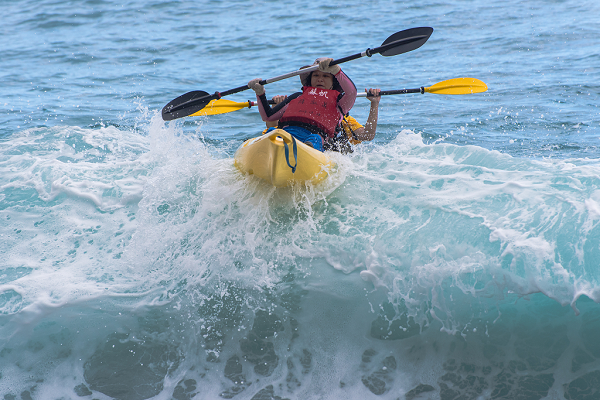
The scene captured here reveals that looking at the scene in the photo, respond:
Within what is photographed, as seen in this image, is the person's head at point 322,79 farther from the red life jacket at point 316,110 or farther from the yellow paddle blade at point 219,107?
the yellow paddle blade at point 219,107

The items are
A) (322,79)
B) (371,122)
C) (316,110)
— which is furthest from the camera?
(371,122)

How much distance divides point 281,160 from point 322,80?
1.33 m

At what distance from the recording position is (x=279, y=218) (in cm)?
371

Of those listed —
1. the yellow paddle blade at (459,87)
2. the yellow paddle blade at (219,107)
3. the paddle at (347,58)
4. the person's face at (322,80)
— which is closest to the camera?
the paddle at (347,58)

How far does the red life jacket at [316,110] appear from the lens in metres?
4.31

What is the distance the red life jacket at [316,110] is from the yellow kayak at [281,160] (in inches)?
21.1

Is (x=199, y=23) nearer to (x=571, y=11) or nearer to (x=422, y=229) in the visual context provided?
(x=571, y=11)

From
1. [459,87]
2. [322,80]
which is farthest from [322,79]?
[459,87]

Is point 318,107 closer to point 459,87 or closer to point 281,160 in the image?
point 281,160

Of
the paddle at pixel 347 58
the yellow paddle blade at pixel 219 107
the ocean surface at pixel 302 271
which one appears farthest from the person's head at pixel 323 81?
the yellow paddle blade at pixel 219 107

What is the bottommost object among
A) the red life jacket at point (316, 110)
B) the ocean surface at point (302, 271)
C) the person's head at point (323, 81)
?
the ocean surface at point (302, 271)

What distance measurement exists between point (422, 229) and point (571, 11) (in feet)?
45.0

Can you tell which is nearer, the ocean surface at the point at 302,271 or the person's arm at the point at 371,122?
the ocean surface at the point at 302,271

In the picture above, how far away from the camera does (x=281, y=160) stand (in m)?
3.51
